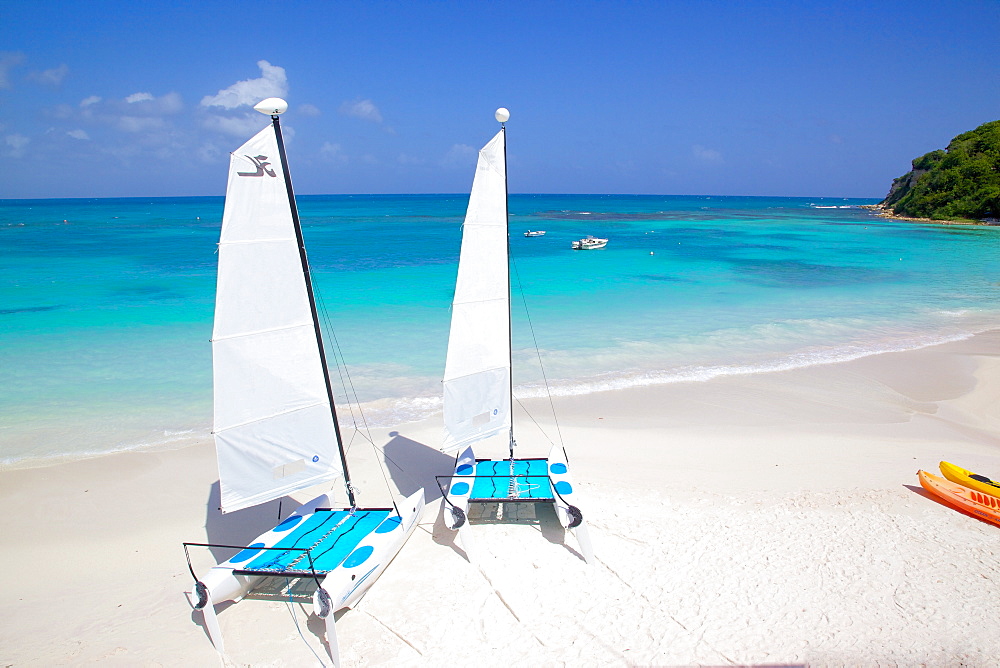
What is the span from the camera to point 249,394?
22.8 ft

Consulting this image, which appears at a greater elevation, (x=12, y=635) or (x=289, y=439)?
(x=289, y=439)

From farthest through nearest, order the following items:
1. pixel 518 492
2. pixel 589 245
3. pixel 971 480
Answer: pixel 589 245, pixel 971 480, pixel 518 492

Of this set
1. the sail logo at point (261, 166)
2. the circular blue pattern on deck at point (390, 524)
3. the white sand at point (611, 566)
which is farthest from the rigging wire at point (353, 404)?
the sail logo at point (261, 166)

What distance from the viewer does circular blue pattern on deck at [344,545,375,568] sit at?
6.62m

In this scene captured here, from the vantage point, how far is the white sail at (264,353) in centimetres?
634

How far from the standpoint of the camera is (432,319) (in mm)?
22797

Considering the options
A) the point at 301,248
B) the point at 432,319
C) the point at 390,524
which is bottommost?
the point at 390,524

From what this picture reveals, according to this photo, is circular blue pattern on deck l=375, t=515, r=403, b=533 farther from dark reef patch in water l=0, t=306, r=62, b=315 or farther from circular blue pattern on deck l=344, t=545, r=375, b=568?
dark reef patch in water l=0, t=306, r=62, b=315

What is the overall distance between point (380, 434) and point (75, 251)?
1909 inches

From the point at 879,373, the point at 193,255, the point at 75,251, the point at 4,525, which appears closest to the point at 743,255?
the point at 879,373

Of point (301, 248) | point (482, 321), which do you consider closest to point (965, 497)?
point (482, 321)

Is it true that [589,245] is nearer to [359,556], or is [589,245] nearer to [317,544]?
[317,544]

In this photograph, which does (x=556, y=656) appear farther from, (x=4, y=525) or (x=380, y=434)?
(x=4, y=525)

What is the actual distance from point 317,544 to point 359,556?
724 millimetres
